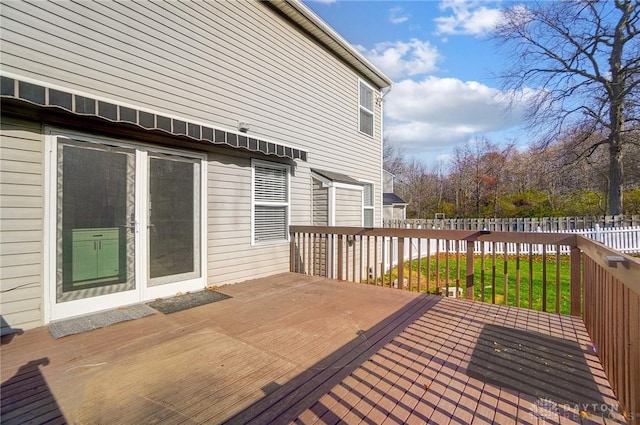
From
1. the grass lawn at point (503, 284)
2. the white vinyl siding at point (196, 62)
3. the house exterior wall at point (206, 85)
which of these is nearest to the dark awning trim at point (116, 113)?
the house exterior wall at point (206, 85)

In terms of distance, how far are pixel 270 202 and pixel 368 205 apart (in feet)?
12.8

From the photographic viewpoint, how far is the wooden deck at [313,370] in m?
1.78

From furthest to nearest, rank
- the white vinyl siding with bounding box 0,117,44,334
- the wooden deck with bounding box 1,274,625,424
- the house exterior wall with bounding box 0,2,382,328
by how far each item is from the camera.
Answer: the house exterior wall with bounding box 0,2,382,328
the white vinyl siding with bounding box 0,117,44,334
the wooden deck with bounding box 1,274,625,424

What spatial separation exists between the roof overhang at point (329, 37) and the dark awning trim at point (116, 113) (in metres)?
2.83

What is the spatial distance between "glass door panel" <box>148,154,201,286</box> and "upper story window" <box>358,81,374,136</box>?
537cm

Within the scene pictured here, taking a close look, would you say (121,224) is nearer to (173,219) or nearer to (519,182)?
(173,219)

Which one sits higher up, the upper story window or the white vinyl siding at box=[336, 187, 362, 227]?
the upper story window

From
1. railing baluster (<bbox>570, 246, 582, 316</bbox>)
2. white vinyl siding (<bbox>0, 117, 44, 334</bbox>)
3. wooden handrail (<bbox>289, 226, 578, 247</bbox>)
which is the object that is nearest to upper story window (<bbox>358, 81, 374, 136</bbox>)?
wooden handrail (<bbox>289, 226, 578, 247</bbox>)

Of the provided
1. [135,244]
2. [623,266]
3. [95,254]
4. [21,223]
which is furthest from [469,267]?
[21,223]

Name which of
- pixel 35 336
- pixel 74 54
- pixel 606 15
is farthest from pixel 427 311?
pixel 606 15

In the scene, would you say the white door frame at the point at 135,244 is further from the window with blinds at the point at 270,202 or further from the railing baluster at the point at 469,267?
the railing baluster at the point at 469,267

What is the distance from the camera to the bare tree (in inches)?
479

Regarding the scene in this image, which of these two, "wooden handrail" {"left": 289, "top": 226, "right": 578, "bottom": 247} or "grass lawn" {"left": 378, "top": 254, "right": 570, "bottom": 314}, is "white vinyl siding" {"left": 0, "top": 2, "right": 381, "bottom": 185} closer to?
"wooden handrail" {"left": 289, "top": 226, "right": 578, "bottom": 247}

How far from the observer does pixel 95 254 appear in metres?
3.34
